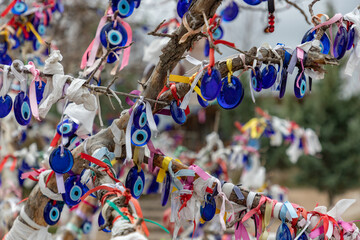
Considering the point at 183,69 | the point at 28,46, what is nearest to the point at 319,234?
the point at 183,69

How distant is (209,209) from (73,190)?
388 millimetres

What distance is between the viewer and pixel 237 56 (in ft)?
3.61

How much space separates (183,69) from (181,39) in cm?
91

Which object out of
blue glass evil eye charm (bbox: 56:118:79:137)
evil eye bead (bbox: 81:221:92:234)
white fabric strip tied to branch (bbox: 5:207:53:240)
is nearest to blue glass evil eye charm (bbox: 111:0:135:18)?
blue glass evil eye charm (bbox: 56:118:79:137)

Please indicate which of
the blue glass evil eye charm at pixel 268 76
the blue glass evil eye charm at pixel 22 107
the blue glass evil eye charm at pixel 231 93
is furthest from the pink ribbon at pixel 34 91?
the blue glass evil eye charm at pixel 268 76

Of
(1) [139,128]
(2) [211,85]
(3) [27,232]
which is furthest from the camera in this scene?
(3) [27,232]

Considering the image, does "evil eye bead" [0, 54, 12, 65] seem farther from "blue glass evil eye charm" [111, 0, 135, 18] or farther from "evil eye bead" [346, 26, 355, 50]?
"evil eye bead" [346, 26, 355, 50]

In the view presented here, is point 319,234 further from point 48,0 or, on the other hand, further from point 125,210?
point 48,0

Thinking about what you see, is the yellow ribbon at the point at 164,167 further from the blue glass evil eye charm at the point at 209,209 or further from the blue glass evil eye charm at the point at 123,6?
the blue glass evil eye charm at the point at 123,6

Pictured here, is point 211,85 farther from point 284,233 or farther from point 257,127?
point 257,127

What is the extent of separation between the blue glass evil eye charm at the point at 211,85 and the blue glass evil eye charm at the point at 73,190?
0.47 meters

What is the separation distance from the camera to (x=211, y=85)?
39.2 inches

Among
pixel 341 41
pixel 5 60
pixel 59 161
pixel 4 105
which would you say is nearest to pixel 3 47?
pixel 5 60

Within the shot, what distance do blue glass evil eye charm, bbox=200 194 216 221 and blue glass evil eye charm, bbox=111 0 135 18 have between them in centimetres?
68
